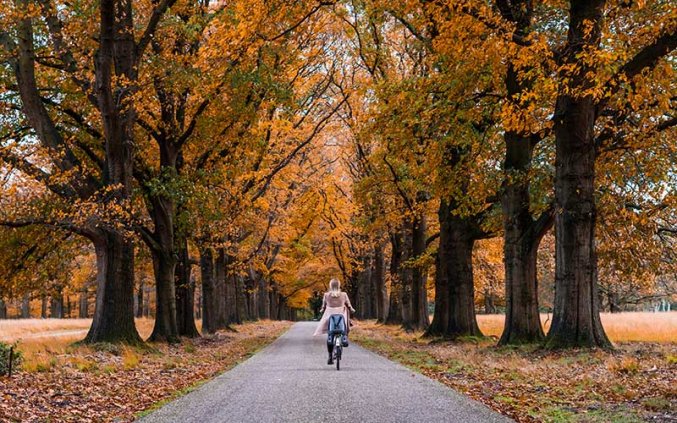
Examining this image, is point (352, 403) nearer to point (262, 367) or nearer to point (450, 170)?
point (262, 367)

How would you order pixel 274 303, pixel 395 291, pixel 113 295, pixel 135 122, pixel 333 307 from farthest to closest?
pixel 274 303, pixel 395 291, pixel 135 122, pixel 113 295, pixel 333 307

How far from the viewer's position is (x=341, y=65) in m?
28.3

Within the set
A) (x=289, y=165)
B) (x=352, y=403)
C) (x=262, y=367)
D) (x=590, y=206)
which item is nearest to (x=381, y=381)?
(x=352, y=403)

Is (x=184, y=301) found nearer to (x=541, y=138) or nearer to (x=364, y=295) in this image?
(x=541, y=138)

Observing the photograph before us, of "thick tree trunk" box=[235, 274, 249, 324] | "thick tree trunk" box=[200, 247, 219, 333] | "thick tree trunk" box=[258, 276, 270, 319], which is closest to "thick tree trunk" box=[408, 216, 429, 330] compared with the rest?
"thick tree trunk" box=[200, 247, 219, 333]

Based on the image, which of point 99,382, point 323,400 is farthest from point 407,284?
point 323,400

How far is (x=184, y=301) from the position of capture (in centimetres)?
2416

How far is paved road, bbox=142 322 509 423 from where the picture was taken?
6.80 m

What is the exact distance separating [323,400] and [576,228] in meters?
7.24


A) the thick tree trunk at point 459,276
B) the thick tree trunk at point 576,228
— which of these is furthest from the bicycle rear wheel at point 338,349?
the thick tree trunk at point 459,276

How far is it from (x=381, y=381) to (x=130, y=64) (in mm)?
10691

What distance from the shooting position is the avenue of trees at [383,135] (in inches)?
455

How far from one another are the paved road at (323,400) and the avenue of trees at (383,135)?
4693 mm

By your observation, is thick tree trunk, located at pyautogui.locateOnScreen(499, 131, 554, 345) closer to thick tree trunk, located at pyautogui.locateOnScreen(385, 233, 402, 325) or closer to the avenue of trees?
the avenue of trees
